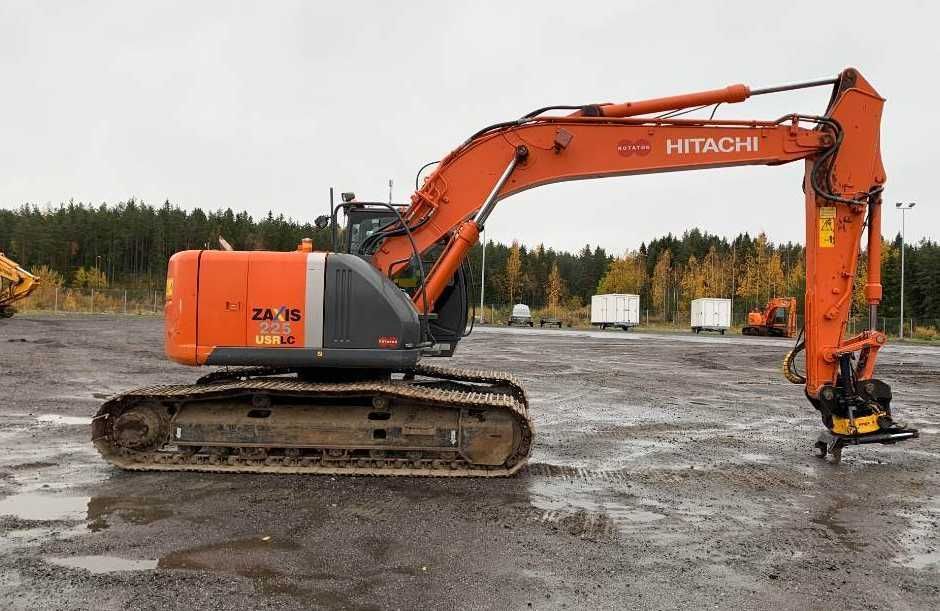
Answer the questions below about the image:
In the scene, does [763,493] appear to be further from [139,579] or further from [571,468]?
[139,579]

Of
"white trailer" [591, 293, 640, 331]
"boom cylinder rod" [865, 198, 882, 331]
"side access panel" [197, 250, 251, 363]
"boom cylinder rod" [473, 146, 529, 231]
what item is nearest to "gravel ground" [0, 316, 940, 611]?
"side access panel" [197, 250, 251, 363]

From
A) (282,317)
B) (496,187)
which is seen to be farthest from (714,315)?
(282,317)

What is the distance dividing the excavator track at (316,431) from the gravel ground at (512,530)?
28 cm

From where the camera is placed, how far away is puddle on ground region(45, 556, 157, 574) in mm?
4777

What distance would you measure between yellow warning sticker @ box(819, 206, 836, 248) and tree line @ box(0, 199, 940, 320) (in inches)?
2975

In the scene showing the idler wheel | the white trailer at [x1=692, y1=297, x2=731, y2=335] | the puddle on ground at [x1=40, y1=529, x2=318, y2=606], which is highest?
the white trailer at [x1=692, y1=297, x2=731, y2=335]

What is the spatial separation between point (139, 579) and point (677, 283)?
11292cm

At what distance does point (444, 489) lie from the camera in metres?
6.96

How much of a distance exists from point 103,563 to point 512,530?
3.09 meters

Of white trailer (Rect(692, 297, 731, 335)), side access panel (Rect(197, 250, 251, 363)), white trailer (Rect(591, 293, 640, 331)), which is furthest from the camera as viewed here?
white trailer (Rect(591, 293, 640, 331))

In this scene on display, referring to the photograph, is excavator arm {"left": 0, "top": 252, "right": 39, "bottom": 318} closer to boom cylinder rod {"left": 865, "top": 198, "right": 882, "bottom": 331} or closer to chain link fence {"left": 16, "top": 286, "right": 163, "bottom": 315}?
chain link fence {"left": 16, "top": 286, "right": 163, "bottom": 315}

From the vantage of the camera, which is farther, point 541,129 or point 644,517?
point 541,129

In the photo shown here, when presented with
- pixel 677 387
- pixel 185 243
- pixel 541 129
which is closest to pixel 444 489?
pixel 541 129

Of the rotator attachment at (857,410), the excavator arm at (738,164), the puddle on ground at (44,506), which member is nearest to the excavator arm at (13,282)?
the puddle on ground at (44,506)
